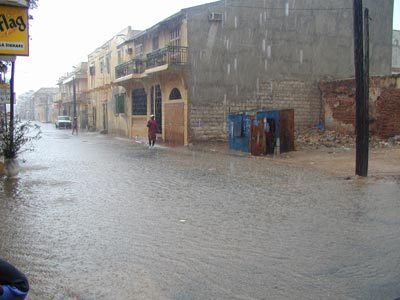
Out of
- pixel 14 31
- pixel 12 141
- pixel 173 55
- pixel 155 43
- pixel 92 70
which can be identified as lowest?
pixel 12 141

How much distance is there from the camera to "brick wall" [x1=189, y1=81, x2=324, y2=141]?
84.9 feet

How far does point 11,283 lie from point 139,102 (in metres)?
34.1

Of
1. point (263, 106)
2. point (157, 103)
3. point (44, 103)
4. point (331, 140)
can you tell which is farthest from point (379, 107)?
point (44, 103)

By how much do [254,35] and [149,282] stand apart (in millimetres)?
23342

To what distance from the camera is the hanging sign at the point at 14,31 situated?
9.09 metres

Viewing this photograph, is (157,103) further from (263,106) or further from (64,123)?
(64,123)

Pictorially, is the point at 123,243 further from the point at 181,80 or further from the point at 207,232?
the point at 181,80

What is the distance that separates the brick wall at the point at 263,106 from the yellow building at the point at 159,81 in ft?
2.62

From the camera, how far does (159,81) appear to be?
30031 millimetres

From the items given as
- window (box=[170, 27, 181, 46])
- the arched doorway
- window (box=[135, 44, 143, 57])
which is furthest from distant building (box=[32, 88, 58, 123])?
window (box=[170, 27, 181, 46])

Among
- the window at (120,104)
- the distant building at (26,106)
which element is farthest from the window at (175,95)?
the distant building at (26,106)

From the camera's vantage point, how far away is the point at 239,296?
4543 mm

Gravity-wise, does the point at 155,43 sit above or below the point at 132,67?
above

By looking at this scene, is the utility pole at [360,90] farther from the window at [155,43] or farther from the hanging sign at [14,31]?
the window at [155,43]
